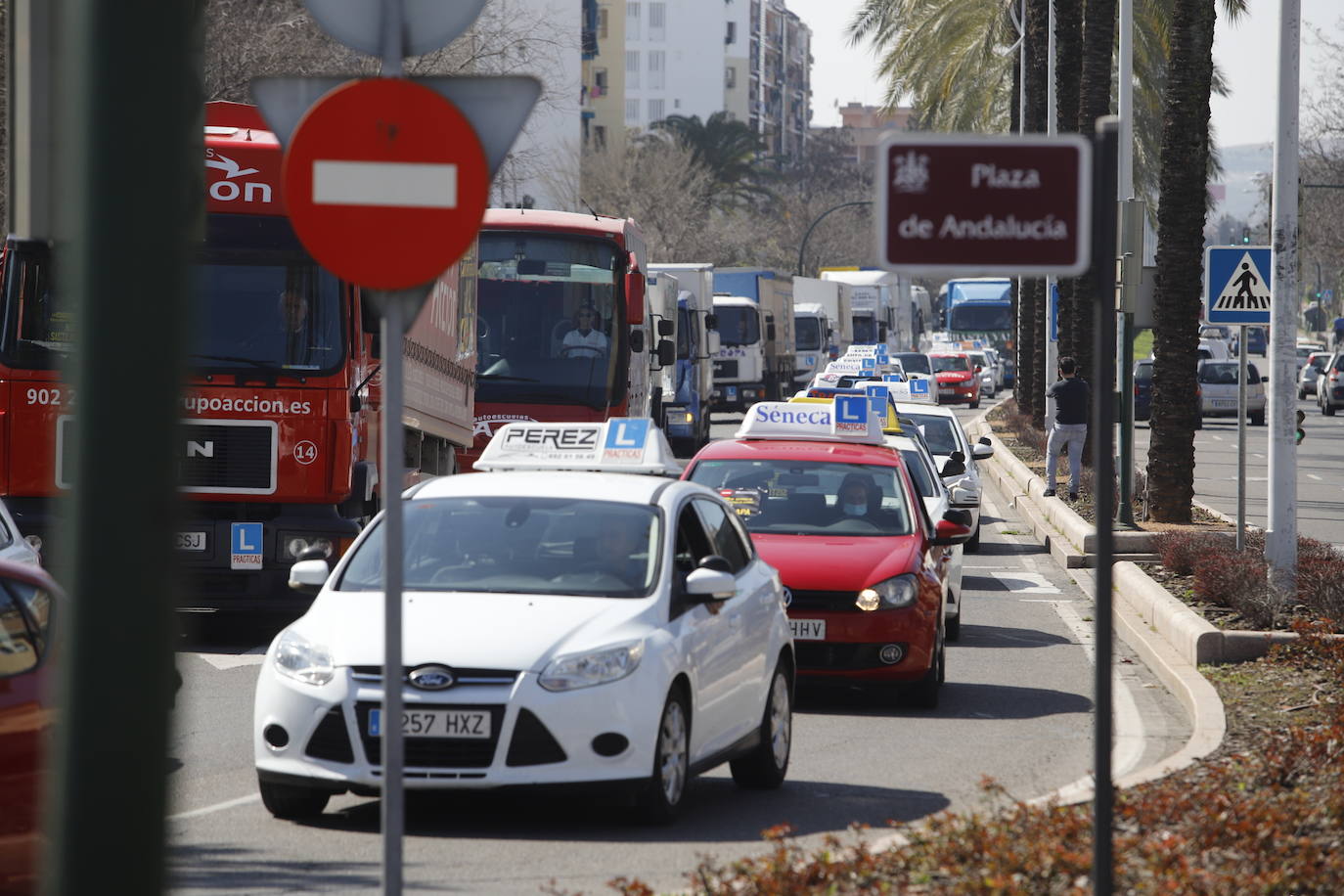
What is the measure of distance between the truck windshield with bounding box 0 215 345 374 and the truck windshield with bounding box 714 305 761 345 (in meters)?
34.2

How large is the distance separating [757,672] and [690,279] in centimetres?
2973

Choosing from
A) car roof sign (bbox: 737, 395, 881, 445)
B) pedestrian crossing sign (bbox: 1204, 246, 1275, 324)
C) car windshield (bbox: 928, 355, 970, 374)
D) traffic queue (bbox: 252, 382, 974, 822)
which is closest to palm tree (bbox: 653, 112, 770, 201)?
car windshield (bbox: 928, 355, 970, 374)

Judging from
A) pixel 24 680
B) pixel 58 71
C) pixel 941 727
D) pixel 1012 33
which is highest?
pixel 1012 33

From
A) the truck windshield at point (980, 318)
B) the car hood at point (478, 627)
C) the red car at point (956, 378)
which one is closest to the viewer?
the car hood at point (478, 627)

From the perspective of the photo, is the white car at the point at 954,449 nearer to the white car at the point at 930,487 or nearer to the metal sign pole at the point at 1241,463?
the metal sign pole at the point at 1241,463

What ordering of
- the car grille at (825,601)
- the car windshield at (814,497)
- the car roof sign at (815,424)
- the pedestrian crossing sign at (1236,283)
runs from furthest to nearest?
1. the pedestrian crossing sign at (1236,283)
2. the car roof sign at (815,424)
3. the car windshield at (814,497)
4. the car grille at (825,601)

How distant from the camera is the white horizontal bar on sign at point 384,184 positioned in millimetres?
5023

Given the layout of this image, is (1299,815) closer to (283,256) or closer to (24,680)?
(24,680)

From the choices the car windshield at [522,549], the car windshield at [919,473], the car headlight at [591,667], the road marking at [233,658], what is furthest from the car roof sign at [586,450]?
the car windshield at [919,473]

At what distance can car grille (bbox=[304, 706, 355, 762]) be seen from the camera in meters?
7.91

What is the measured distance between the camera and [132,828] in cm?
342

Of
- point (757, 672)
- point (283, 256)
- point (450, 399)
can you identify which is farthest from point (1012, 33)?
point (757, 672)

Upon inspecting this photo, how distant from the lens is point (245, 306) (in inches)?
561

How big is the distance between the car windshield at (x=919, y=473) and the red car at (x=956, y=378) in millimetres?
47216
